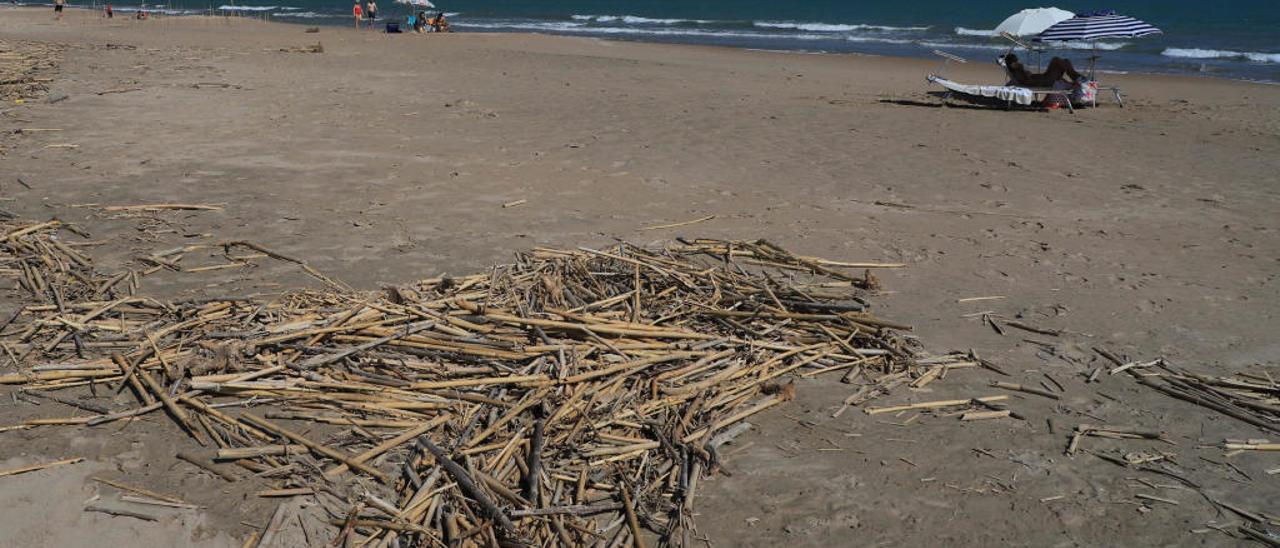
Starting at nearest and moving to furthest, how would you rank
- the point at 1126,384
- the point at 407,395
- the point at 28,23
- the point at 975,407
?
the point at 407,395
the point at 975,407
the point at 1126,384
the point at 28,23

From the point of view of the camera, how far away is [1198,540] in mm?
3293

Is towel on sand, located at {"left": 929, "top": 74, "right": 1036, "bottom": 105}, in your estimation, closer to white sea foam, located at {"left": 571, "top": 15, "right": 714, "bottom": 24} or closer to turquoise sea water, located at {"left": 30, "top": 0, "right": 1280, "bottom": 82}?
turquoise sea water, located at {"left": 30, "top": 0, "right": 1280, "bottom": 82}

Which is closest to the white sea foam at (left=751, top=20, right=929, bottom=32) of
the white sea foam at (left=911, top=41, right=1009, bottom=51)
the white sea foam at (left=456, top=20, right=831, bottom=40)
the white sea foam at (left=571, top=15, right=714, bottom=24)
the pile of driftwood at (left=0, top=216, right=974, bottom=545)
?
the white sea foam at (left=456, top=20, right=831, bottom=40)

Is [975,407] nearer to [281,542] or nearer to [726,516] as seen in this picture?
[726,516]

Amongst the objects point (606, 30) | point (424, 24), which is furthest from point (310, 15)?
point (424, 24)

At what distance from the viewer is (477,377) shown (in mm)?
3881

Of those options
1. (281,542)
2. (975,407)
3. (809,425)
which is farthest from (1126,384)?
(281,542)

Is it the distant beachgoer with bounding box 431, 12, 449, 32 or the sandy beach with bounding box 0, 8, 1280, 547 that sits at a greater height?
the distant beachgoer with bounding box 431, 12, 449, 32

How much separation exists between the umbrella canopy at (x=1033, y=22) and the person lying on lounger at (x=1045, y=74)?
543 mm

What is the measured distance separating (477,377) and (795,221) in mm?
3866

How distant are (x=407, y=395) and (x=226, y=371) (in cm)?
77

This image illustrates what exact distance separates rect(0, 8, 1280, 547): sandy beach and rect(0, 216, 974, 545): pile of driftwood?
0.56ft

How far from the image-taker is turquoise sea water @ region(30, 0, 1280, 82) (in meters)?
24.9

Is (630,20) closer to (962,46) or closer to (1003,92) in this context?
(962,46)
